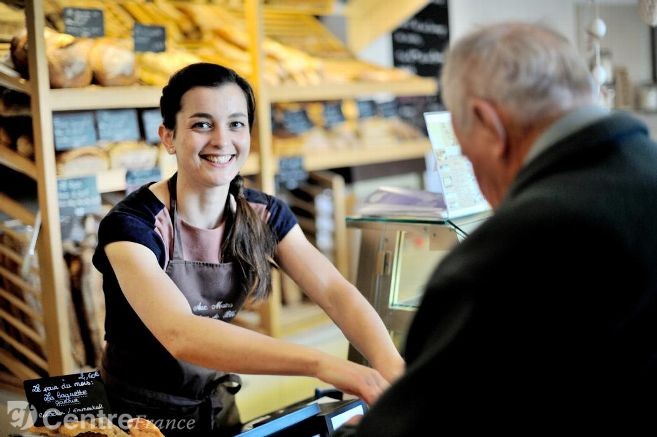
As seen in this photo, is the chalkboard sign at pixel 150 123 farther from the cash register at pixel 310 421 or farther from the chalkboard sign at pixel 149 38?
the cash register at pixel 310 421

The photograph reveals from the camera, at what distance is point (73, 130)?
2.81 m

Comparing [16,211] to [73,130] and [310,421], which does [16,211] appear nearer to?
[73,130]

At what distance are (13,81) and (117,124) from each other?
0.43 m

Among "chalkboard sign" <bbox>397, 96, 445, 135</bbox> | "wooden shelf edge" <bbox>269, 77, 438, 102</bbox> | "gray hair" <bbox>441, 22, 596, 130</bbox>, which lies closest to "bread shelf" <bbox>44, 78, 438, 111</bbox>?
"wooden shelf edge" <bbox>269, 77, 438, 102</bbox>

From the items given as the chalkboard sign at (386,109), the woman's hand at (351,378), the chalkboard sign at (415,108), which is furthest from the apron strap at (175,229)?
the chalkboard sign at (415,108)

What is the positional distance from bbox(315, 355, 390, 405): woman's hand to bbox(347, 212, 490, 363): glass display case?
25.9 inches

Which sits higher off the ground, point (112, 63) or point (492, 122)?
point (112, 63)

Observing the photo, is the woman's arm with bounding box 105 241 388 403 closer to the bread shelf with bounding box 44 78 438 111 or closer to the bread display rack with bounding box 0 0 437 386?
the bread display rack with bounding box 0 0 437 386

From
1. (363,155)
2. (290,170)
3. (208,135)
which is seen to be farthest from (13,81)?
(363,155)

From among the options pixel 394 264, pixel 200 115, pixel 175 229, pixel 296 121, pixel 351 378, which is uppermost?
pixel 296 121

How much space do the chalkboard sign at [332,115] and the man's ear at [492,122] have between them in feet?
9.75

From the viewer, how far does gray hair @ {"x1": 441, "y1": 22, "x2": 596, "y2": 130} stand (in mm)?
1088

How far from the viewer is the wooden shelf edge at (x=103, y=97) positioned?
8.80 ft

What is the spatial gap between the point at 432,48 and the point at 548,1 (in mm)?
1256
